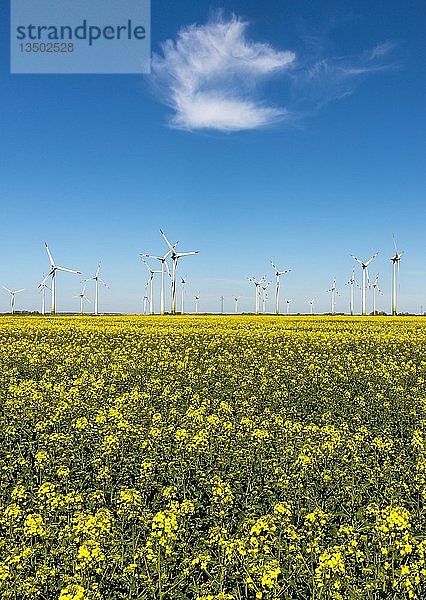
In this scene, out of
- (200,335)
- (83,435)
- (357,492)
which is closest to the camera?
(357,492)

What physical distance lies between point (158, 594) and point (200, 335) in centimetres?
3411

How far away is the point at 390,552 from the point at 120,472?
5666 millimetres

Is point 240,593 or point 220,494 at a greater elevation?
point 220,494

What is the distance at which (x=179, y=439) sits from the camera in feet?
38.9

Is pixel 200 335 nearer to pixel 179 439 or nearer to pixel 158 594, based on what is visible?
pixel 179 439

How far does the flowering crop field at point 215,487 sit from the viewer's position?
6.91 metres

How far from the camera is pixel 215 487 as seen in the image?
8.96m

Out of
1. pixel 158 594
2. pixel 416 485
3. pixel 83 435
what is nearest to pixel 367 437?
pixel 416 485

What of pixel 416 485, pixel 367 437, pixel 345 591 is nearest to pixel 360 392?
pixel 367 437

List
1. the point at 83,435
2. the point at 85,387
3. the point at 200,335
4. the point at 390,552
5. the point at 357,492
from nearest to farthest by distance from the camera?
the point at 390,552 → the point at 357,492 → the point at 83,435 → the point at 85,387 → the point at 200,335

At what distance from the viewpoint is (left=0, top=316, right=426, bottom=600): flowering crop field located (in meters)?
6.91

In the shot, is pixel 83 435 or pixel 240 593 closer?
pixel 240 593

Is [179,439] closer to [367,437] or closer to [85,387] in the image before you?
[367,437]

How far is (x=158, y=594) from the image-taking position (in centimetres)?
697
